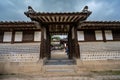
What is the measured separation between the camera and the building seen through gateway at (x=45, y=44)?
313 inches

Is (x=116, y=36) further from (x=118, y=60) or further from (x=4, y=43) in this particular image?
(x=4, y=43)

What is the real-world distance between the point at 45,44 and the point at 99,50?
422 centimetres

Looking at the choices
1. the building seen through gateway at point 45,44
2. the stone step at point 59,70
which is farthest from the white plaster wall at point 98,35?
the stone step at point 59,70

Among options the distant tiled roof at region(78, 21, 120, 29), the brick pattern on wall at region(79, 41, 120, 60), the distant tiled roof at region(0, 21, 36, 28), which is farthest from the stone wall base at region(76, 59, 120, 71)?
the distant tiled roof at region(0, 21, 36, 28)

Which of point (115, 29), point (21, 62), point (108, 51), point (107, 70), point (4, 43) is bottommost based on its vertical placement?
point (107, 70)

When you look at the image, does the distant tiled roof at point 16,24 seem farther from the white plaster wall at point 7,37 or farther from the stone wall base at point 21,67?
the stone wall base at point 21,67

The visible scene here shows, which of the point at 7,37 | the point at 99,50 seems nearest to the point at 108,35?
the point at 99,50

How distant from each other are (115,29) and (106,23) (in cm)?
120

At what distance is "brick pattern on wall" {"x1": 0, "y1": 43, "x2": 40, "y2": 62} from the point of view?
28.9 ft

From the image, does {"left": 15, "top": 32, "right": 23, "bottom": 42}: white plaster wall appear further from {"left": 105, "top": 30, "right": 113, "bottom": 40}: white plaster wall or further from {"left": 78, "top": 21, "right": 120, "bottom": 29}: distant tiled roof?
{"left": 105, "top": 30, "right": 113, "bottom": 40}: white plaster wall

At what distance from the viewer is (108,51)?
Result: 30.8 ft

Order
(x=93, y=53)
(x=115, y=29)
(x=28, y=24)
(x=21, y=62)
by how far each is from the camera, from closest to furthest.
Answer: (x=21, y=62) → (x=93, y=53) → (x=28, y=24) → (x=115, y=29)

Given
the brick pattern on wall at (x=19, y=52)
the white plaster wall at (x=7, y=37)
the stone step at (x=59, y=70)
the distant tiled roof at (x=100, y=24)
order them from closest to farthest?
the stone step at (x=59, y=70) < the brick pattern on wall at (x=19, y=52) < the distant tiled roof at (x=100, y=24) < the white plaster wall at (x=7, y=37)

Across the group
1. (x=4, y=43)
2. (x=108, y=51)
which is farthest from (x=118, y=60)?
(x=4, y=43)
